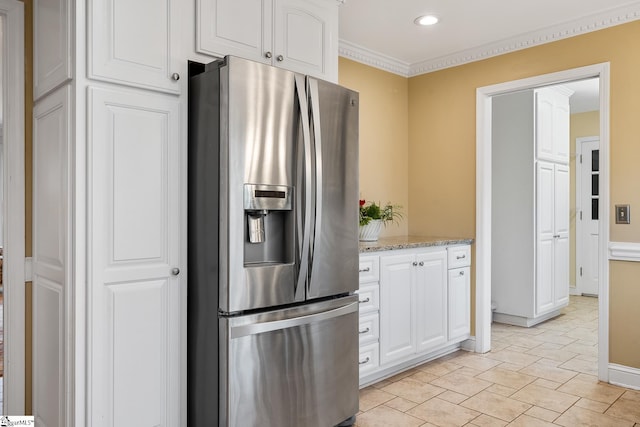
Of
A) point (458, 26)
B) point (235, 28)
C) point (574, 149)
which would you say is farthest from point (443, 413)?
point (574, 149)

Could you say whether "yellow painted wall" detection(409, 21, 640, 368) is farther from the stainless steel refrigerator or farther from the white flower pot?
the stainless steel refrigerator

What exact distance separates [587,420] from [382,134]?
2.50 meters

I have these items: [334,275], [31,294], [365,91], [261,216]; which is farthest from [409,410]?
[365,91]

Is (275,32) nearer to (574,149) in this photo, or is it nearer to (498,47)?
(498,47)

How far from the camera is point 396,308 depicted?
10.4ft

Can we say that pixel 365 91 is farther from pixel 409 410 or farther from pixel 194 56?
pixel 409 410

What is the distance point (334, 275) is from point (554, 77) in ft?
7.52

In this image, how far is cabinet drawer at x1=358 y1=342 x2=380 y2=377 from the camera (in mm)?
2928

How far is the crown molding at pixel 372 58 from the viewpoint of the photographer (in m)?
3.65

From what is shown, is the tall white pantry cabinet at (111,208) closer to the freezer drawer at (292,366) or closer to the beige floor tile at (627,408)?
the freezer drawer at (292,366)

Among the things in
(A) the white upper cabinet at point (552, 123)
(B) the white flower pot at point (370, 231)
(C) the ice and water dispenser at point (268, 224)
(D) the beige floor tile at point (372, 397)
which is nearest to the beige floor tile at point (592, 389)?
(D) the beige floor tile at point (372, 397)

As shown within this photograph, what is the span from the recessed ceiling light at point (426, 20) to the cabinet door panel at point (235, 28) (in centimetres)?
129

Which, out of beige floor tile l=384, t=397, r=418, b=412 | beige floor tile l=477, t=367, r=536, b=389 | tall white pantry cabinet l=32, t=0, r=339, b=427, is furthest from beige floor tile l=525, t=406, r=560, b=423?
tall white pantry cabinet l=32, t=0, r=339, b=427

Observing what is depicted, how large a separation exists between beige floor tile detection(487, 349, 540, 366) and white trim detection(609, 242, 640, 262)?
1035 millimetres
